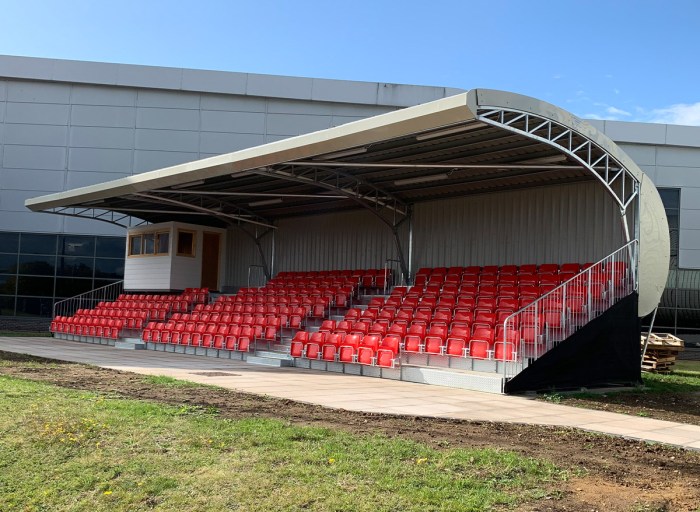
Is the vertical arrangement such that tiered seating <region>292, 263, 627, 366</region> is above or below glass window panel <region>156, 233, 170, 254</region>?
below

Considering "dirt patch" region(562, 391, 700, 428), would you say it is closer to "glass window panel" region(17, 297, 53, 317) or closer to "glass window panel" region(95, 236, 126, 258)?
"glass window panel" region(95, 236, 126, 258)

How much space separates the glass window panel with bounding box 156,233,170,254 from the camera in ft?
89.5

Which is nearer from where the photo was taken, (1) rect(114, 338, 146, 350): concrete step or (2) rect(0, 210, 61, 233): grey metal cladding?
(1) rect(114, 338, 146, 350): concrete step

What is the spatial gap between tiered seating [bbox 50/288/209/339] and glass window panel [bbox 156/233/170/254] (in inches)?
69.4

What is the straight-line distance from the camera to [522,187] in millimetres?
18938

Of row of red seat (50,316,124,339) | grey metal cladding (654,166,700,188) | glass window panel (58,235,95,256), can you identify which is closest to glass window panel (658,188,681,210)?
grey metal cladding (654,166,700,188)

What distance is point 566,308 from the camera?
14.1 m

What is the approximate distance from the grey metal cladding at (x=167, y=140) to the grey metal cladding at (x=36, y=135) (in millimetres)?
3366

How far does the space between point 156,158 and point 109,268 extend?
5.45m

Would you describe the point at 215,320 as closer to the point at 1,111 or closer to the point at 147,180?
the point at 147,180

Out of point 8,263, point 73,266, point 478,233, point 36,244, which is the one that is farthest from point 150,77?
point 478,233

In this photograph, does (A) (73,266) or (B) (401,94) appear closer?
(B) (401,94)

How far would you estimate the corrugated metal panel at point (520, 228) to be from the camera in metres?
17.6

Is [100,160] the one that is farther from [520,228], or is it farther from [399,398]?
[399,398]
